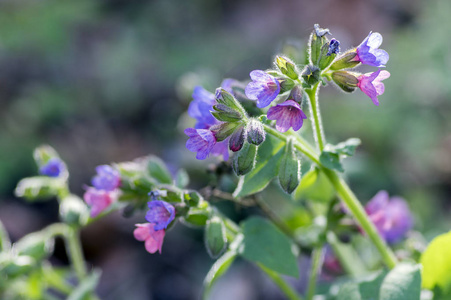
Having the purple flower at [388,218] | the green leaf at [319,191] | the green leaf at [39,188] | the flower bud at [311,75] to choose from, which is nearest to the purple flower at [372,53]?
the flower bud at [311,75]

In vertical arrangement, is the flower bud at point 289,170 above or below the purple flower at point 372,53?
below

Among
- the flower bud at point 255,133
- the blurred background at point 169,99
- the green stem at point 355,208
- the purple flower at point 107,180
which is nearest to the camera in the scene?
the flower bud at point 255,133

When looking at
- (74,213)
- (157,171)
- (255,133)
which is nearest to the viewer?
(255,133)

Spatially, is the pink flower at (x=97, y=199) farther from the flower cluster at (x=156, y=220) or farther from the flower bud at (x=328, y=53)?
the flower bud at (x=328, y=53)

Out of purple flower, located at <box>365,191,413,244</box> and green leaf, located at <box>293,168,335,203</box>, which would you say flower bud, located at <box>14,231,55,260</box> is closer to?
green leaf, located at <box>293,168,335,203</box>

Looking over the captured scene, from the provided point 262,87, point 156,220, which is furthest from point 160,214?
Result: point 262,87

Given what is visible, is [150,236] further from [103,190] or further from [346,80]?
[346,80]
